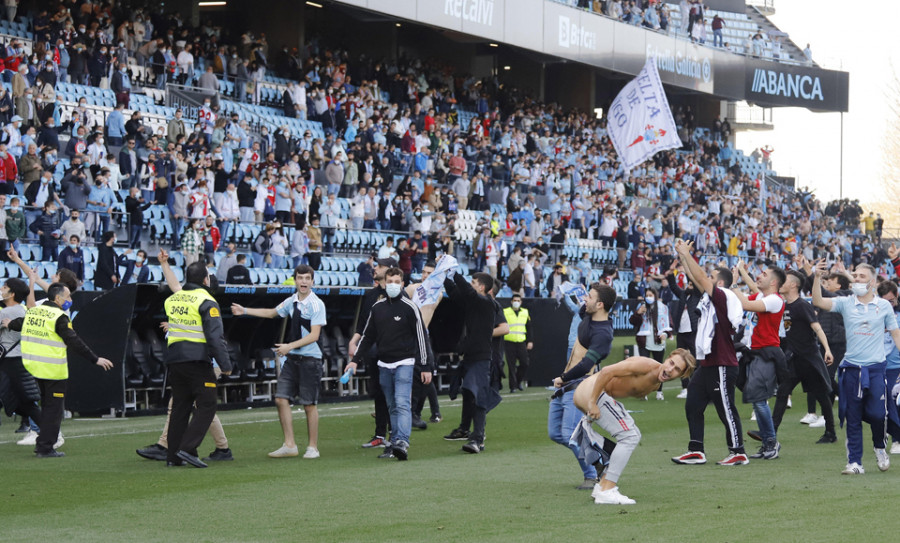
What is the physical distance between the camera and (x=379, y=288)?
1505cm

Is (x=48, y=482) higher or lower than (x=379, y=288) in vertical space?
lower

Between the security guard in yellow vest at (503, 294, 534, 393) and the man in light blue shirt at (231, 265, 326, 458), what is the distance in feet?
33.6

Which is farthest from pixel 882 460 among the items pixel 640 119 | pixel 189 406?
pixel 640 119

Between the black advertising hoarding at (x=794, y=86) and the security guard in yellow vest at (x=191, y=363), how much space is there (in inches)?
1815

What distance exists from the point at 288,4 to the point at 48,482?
94.4ft

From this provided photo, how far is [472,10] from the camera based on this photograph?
129ft

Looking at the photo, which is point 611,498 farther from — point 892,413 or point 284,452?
point 284,452

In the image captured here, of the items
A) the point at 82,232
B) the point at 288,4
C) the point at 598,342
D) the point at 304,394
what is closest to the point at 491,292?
the point at 304,394

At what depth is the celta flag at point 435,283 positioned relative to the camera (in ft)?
44.0

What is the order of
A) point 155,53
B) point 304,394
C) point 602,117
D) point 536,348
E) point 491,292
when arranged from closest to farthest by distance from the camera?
1. point 304,394
2. point 491,292
3. point 536,348
4. point 155,53
5. point 602,117

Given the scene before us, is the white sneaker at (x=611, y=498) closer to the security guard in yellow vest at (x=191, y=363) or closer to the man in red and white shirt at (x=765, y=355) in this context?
the man in red and white shirt at (x=765, y=355)

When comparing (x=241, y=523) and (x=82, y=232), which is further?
(x=82, y=232)

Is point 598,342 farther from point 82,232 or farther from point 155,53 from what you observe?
point 155,53

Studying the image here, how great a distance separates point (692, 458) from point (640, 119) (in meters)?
19.7
